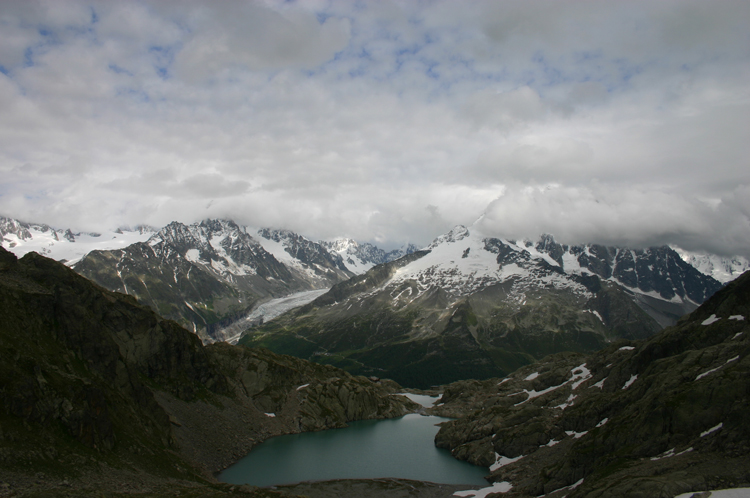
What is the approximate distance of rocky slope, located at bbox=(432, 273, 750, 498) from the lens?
52125 millimetres

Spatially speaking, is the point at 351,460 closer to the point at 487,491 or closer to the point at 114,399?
the point at 487,491

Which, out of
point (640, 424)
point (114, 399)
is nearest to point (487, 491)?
point (640, 424)

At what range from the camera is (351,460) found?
11550cm

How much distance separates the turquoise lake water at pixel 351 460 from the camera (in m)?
101

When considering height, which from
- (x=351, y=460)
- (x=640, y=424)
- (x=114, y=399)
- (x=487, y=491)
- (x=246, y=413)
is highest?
(x=114, y=399)

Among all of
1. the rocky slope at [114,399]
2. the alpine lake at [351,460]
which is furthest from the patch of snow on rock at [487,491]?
the rocky slope at [114,399]

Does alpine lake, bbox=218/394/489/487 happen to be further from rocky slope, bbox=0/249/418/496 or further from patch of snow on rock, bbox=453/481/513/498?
patch of snow on rock, bbox=453/481/513/498

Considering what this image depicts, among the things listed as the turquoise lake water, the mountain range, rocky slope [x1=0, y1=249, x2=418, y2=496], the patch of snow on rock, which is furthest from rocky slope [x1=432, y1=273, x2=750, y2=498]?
rocky slope [x1=0, y1=249, x2=418, y2=496]

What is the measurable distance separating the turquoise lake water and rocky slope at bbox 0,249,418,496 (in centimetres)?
619

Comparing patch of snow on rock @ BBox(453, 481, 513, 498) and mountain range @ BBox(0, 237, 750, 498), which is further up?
mountain range @ BBox(0, 237, 750, 498)

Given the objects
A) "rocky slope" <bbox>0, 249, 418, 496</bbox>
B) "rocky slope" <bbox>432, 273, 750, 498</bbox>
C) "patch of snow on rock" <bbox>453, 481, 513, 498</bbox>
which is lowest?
"patch of snow on rock" <bbox>453, 481, 513, 498</bbox>

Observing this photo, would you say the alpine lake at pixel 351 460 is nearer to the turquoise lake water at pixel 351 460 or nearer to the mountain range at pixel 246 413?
the turquoise lake water at pixel 351 460

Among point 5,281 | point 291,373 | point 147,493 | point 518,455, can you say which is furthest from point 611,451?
point 291,373

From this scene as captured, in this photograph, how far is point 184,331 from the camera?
434 feet
